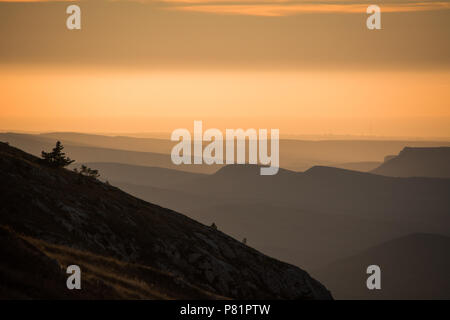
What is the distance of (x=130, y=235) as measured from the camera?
5591cm

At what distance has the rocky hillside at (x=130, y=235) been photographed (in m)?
49.1

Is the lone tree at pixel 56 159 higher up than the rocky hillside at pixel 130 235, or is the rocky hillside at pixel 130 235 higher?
the lone tree at pixel 56 159

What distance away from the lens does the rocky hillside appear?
49.1 metres

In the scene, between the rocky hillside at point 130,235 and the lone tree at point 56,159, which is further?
the lone tree at point 56,159

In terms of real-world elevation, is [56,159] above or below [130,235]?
above

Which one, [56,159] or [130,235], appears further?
[56,159]

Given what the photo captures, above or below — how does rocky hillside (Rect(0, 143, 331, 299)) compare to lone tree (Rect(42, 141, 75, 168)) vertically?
below

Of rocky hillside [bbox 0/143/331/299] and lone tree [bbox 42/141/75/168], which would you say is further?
lone tree [bbox 42/141/75/168]

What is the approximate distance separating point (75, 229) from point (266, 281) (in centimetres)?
1973
